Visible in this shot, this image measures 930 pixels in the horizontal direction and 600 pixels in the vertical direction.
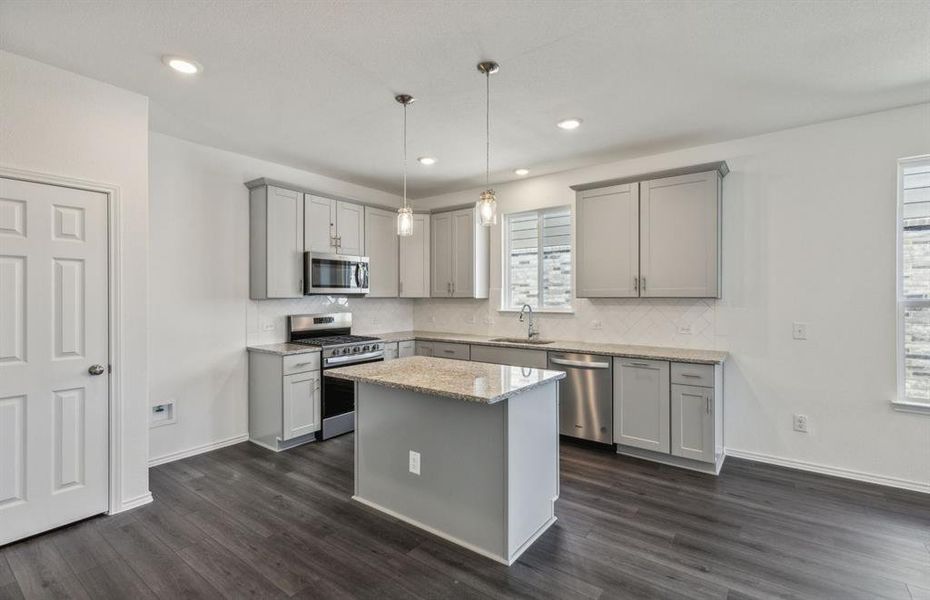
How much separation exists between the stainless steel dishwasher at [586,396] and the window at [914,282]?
1.96 metres

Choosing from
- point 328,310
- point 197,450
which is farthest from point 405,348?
point 197,450

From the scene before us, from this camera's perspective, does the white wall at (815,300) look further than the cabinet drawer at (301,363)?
No

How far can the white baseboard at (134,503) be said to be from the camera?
276 centimetres

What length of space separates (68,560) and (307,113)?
298cm

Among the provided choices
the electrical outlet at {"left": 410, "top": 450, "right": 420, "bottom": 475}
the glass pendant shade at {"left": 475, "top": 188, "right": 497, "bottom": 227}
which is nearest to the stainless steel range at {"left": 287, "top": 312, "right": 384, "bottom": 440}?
the electrical outlet at {"left": 410, "top": 450, "right": 420, "bottom": 475}

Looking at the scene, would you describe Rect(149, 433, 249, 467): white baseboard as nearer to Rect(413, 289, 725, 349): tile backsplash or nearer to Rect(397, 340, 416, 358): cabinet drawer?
Rect(397, 340, 416, 358): cabinet drawer

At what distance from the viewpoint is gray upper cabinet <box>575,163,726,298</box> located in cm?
358

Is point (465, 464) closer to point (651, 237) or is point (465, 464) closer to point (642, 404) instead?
point (642, 404)

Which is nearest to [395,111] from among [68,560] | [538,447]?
[538,447]

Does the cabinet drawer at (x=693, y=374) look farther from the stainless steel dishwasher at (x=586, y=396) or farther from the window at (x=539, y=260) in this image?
the window at (x=539, y=260)

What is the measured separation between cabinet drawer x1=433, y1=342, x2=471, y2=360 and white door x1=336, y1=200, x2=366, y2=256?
52.2 inches

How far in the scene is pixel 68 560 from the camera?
2.29 meters

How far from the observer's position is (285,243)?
412 centimetres

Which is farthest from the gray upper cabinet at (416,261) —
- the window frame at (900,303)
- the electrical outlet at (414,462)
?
the window frame at (900,303)
